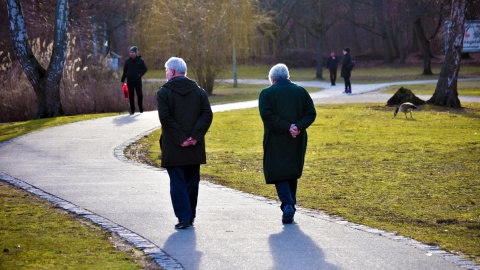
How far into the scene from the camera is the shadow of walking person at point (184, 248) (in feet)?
26.3

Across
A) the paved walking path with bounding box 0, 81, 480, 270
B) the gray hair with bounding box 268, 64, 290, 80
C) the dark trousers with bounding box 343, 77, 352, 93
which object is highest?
the gray hair with bounding box 268, 64, 290, 80

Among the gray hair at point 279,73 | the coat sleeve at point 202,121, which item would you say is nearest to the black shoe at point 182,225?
the coat sleeve at point 202,121

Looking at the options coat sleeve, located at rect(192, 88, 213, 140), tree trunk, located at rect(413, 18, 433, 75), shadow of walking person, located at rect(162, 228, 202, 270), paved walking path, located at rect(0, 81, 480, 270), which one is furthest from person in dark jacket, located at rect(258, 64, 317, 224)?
tree trunk, located at rect(413, 18, 433, 75)

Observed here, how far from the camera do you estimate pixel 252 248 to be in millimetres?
8680

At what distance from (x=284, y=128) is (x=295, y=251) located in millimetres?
1984

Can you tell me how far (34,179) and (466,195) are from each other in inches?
238

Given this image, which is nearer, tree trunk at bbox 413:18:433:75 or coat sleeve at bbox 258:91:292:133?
coat sleeve at bbox 258:91:292:133

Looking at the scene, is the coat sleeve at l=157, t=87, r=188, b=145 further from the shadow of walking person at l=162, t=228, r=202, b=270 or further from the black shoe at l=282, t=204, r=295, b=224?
the black shoe at l=282, t=204, r=295, b=224

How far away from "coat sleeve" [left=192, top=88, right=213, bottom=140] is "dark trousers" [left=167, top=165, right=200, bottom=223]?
392mm

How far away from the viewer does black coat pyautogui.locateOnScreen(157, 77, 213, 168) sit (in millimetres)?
9875

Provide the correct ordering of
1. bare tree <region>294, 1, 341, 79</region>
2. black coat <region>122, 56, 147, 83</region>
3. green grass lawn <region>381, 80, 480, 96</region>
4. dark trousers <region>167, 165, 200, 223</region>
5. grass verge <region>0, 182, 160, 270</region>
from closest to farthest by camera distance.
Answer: grass verge <region>0, 182, 160, 270</region> → dark trousers <region>167, 165, 200, 223</region> → black coat <region>122, 56, 147, 83</region> → green grass lawn <region>381, 80, 480, 96</region> → bare tree <region>294, 1, 341, 79</region>

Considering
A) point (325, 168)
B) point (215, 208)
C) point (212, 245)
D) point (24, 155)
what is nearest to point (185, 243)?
point (212, 245)

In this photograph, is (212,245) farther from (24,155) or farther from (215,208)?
(24,155)

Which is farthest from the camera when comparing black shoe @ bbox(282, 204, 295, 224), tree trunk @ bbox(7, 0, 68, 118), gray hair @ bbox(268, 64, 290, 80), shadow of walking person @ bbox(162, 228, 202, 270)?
tree trunk @ bbox(7, 0, 68, 118)
